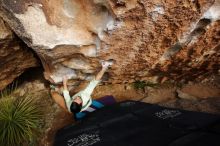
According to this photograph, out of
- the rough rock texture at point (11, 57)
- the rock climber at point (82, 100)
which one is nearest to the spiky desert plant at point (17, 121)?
the rough rock texture at point (11, 57)

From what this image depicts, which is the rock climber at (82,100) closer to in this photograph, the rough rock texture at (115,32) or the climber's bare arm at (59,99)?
the climber's bare arm at (59,99)

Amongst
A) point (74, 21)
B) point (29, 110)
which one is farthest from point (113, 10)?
point (29, 110)

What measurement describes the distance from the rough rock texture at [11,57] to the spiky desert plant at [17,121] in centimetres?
40

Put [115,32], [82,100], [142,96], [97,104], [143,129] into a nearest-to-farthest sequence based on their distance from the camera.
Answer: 1. [143,129]
2. [115,32]
3. [82,100]
4. [97,104]
5. [142,96]

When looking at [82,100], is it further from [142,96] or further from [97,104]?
[142,96]

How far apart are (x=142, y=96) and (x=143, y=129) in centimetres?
160

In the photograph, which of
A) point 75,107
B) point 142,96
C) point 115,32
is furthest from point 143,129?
point 142,96

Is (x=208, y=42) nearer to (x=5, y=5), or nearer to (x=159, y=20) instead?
(x=159, y=20)

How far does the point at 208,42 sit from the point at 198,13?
0.84 m

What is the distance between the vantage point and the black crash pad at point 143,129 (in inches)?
159

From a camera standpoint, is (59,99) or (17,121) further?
(59,99)

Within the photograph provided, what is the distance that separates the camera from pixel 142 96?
5.92 meters

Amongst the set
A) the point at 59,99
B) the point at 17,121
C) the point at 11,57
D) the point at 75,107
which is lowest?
the point at 17,121

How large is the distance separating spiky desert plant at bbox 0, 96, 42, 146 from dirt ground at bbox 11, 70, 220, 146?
216 millimetres
